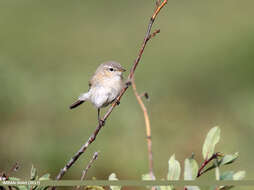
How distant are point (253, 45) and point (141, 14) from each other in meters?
4.84

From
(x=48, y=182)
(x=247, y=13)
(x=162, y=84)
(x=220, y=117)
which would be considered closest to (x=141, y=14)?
(x=247, y=13)

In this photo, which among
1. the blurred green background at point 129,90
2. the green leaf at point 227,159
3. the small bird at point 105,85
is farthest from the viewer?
the blurred green background at point 129,90

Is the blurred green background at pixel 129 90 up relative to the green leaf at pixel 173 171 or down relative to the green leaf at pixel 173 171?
up

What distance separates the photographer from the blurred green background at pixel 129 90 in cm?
550

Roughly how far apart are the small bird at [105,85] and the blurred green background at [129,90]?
36.4 inches

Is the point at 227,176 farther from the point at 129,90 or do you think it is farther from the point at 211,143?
the point at 129,90

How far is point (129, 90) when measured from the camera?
8.05m

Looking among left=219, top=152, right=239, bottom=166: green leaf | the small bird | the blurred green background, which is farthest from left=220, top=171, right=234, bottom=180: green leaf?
the blurred green background

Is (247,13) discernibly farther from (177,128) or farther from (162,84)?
(177,128)

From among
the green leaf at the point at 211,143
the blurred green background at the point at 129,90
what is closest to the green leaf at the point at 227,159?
the green leaf at the point at 211,143

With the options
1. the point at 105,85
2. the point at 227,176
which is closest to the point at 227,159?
the point at 227,176

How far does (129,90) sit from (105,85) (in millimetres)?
3656

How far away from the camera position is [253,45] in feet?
29.5

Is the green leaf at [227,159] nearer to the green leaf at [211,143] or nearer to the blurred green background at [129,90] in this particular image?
the green leaf at [211,143]
